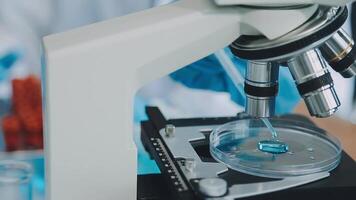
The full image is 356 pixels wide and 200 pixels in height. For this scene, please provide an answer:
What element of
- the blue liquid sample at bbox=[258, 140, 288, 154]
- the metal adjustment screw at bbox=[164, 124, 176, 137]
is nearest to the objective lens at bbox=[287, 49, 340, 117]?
the blue liquid sample at bbox=[258, 140, 288, 154]

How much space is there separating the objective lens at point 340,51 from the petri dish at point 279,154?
5.6 inches

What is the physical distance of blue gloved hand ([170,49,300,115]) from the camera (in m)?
1.53

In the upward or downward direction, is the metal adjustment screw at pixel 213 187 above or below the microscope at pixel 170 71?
below

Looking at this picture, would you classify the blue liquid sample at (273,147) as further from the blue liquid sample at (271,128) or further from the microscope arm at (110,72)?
the microscope arm at (110,72)

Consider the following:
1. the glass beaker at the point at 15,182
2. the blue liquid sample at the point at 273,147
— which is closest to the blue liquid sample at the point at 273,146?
the blue liquid sample at the point at 273,147

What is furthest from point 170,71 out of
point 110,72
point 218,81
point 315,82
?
point 218,81

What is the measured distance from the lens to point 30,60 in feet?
5.59

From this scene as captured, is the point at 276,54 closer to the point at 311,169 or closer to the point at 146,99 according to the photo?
the point at 311,169

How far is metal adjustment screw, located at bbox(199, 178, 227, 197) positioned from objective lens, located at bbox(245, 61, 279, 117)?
0.12m

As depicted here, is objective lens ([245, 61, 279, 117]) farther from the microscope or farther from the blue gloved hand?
the blue gloved hand

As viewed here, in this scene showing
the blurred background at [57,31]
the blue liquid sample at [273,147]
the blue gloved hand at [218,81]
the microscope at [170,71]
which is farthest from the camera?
the blurred background at [57,31]

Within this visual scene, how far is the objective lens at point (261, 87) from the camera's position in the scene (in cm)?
86

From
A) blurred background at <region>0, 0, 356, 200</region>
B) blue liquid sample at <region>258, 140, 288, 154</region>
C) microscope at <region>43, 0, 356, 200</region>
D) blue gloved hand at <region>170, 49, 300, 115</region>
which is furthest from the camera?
blurred background at <region>0, 0, 356, 200</region>

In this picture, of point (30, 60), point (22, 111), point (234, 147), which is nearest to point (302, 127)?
point (234, 147)
